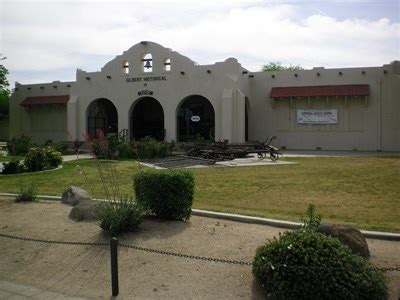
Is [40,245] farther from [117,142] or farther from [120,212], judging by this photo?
[117,142]

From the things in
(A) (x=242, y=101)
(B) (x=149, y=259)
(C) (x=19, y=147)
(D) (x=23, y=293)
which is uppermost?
(A) (x=242, y=101)

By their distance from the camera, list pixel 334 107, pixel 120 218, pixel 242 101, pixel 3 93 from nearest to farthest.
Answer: pixel 120 218 → pixel 242 101 → pixel 334 107 → pixel 3 93

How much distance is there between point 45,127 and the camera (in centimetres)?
3784

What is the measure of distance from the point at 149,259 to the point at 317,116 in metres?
25.0

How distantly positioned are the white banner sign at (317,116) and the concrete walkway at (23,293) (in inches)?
1020

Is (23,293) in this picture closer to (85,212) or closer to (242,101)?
(85,212)

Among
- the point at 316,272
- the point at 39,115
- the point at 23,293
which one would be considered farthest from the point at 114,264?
the point at 39,115

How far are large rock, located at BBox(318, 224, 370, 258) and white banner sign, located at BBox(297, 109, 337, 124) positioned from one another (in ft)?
80.1

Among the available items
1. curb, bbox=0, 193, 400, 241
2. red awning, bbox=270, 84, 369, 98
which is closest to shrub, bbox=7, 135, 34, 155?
red awning, bbox=270, 84, 369, 98

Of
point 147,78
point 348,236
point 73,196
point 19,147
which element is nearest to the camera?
point 348,236

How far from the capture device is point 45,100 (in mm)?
37000

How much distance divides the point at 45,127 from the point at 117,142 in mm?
17433

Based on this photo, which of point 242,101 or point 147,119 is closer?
point 242,101

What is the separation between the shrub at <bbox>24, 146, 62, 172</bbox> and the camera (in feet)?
54.5
